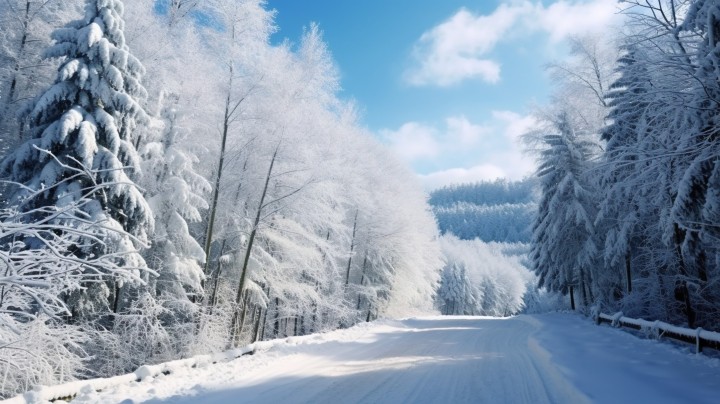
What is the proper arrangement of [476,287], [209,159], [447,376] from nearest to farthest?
[447,376], [209,159], [476,287]

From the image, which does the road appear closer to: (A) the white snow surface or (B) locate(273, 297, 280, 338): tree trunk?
(A) the white snow surface

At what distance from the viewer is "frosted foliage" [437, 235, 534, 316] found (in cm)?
7106

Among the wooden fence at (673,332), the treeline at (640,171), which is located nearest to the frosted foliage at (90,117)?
the treeline at (640,171)

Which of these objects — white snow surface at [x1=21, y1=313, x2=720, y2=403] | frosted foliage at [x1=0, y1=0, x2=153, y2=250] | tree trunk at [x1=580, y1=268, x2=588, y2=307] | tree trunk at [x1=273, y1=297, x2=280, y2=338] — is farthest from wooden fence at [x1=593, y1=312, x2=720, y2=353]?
tree trunk at [x1=273, y1=297, x2=280, y2=338]

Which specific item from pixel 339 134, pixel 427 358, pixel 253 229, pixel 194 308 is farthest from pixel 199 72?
pixel 427 358

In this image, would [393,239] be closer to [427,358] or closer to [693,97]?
[427,358]

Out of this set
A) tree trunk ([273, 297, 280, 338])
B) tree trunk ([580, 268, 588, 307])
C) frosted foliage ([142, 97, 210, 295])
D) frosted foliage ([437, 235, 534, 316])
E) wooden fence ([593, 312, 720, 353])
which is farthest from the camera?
frosted foliage ([437, 235, 534, 316])

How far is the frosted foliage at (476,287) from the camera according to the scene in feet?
233

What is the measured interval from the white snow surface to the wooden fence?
39 centimetres

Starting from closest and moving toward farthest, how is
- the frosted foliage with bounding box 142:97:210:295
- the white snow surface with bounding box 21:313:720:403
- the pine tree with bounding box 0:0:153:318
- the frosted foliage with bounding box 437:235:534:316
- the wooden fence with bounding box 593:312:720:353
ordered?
the white snow surface with bounding box 21:313:720:403 → the wooden fence with bounding box 593:312:720:353 → the pine tree with bounding box 0:0:153:318 → the frosted foliage with bounding box 142:97:210:295 → the frosted foliage with bounding box 437:235:534:316

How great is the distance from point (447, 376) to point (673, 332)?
7124 millimetres

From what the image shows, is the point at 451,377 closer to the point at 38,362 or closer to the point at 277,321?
the point at 38,362

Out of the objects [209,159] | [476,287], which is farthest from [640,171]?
[476,287]

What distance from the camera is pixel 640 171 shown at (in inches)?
316
